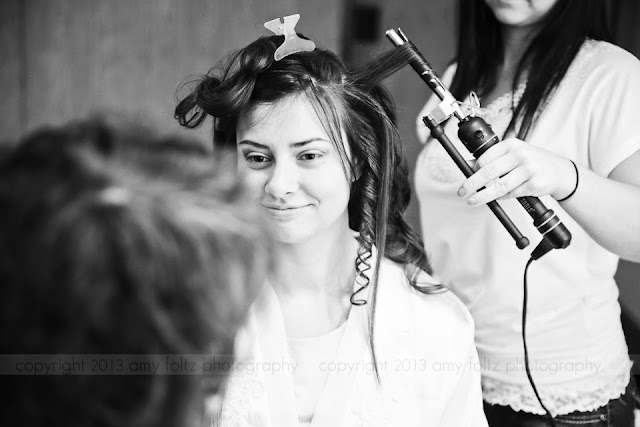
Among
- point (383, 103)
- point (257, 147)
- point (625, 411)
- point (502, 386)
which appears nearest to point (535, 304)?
point (502, 386)

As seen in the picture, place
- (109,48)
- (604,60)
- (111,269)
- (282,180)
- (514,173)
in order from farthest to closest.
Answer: (109,48)
(604,60)
(282,180)
(514,173)
(111,269)

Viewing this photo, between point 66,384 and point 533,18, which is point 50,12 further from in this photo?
point 66,384

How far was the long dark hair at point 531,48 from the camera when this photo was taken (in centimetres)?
123

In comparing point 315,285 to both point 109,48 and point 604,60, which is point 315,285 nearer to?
point 604,60

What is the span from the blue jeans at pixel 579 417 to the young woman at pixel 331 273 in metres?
0.13

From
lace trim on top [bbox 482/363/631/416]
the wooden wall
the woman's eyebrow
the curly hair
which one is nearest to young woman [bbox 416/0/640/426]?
lace trim on top [bbox 482/363/631/416]

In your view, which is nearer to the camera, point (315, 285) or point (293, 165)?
point (293, 165)

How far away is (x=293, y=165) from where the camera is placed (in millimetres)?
1094

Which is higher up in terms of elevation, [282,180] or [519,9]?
[519,9]

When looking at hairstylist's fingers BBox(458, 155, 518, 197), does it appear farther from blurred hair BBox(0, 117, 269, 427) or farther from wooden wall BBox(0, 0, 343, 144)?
wooden wall BBox(0, 0, 343, 144)

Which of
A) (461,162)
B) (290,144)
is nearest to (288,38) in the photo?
(290,144)

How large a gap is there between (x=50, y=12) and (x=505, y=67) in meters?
1.90

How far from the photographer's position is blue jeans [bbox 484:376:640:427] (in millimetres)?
1209

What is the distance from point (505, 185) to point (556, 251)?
0.30 metres
